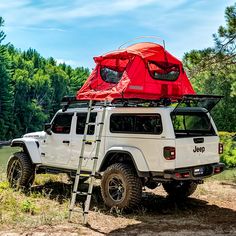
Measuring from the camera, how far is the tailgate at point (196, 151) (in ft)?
27.5

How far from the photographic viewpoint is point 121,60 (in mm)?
8891

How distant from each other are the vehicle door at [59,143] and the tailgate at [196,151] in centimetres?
287

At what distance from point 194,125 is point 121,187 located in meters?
2.27

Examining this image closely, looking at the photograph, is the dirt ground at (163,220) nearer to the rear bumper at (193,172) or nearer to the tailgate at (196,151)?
the rear bumper at (193,172)

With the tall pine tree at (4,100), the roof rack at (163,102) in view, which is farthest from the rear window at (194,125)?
the tall pine tree at (4,100)

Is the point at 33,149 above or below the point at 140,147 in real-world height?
below

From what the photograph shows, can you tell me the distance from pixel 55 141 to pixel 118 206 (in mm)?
2662

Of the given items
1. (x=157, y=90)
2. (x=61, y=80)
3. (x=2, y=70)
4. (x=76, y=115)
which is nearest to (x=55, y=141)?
(x=76, y=115)

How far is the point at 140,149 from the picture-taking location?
8.68m

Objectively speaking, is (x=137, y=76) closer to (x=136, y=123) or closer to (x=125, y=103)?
(x=136, y=123)

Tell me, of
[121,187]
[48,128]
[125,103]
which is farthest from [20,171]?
[125,103]

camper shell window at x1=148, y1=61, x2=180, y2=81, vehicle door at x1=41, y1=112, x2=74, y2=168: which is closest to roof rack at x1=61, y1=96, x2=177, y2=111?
vehicle door at x1=41, y1=112, x2=74, y2=168

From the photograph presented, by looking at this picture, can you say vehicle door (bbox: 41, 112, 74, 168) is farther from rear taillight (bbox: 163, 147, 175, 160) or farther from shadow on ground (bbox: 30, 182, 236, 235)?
rear taillight (bbox: 163, 147, 175, 160)

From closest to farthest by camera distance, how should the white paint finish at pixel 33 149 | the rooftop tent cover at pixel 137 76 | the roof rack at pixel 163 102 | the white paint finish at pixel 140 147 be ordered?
the rooftop tent cover at pixel 137 76 → the white paint finish at pixel 140 147 → the roof rack at pixel 163 102 → the white paint finish at pixel 33 149
